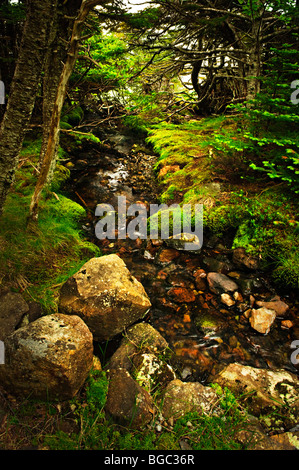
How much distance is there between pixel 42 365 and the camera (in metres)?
2.05

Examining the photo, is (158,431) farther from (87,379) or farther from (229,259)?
(229,259)

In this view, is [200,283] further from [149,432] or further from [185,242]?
[149,432]

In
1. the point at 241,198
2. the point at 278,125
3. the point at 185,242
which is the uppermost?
the point at 278,125

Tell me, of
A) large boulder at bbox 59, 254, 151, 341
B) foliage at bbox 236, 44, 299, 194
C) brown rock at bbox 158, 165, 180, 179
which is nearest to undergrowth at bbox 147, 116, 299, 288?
brown rock at bbox 158, 165, 180, 179

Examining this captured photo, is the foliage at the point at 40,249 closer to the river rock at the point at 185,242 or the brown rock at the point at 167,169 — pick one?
the river rock at the point at 185,242

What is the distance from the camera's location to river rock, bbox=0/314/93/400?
80.3 inches

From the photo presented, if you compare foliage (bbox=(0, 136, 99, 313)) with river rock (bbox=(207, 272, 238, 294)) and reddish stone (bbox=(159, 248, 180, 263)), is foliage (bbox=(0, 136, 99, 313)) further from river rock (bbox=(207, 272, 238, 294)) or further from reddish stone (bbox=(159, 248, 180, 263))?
river rock (bbox=(207, 272, 238, 294))

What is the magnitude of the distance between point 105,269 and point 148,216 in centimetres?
285

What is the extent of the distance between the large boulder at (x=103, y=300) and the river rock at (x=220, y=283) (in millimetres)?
1224

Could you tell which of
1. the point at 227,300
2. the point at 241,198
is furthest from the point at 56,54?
the point at 227,300

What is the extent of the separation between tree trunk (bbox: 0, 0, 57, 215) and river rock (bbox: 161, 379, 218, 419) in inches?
121

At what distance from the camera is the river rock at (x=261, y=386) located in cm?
223

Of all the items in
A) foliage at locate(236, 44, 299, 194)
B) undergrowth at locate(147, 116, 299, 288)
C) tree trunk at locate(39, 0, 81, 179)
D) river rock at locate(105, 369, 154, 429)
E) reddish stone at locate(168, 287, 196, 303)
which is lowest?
river rock at locate(105, 369, 154, 429)

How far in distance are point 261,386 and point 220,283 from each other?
155cm
